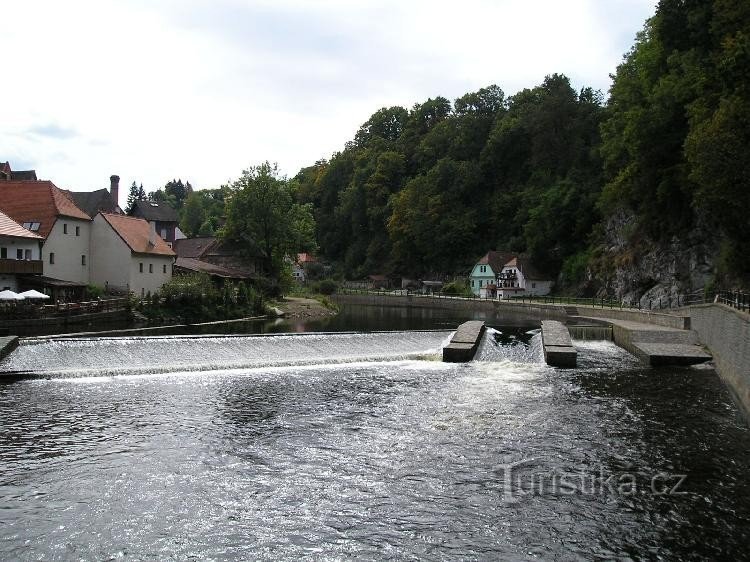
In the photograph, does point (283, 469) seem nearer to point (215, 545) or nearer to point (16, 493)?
point (215, 545)

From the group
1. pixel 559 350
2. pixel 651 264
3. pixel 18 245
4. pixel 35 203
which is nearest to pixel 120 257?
pixel 35 203

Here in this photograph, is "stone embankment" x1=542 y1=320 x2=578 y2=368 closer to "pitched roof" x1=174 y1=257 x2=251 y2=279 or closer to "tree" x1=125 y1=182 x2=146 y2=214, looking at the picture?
"pitched roof" x1=174 y1=257 x2=251 y2=279

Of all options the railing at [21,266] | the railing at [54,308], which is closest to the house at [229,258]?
the railing at [54,308]

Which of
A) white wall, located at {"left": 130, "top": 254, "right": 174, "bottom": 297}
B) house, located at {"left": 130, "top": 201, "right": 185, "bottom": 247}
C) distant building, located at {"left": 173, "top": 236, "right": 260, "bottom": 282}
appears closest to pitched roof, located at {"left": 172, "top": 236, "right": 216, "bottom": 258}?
distant building, located at {"left": 173, "top": 236, "right": 260, "bottom": 282}

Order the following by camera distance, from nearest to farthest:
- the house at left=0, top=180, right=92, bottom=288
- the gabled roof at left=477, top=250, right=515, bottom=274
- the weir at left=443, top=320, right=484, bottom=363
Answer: the weir at left=443, top=320, right=484, bottom=363, the house at left=0, top=180, right=92, bottom=288, the gabled roof at left=477, top=250, right=515, bottom=274

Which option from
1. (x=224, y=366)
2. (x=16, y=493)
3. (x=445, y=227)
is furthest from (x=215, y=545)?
(x=445, y=227)

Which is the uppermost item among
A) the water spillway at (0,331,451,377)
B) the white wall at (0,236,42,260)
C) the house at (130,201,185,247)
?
the house at (130,201,185,247)

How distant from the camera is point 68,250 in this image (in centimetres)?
4609

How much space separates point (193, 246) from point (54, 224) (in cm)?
2935

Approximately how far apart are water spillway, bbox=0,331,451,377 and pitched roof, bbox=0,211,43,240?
17.6 meters

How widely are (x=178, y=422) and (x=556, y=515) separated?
968 cm

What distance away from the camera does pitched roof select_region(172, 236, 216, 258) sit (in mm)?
70938

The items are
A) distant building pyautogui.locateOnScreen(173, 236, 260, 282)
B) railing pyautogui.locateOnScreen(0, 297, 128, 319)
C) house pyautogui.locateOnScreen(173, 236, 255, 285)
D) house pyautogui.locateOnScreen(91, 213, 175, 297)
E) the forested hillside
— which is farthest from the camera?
distant building pyautogui.locateOnScreen(173, 236, 260, 282)

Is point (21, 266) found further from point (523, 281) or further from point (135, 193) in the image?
point (135, 193)
